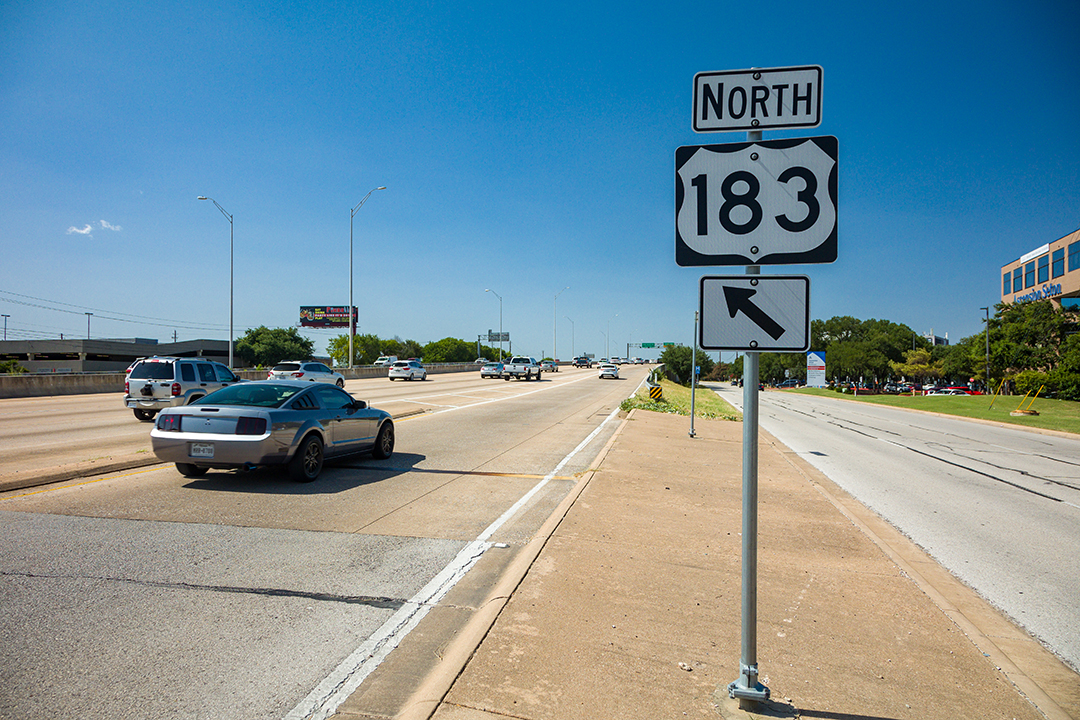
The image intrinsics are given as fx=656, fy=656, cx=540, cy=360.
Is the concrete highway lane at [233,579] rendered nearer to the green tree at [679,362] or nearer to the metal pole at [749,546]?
the metal pole at [749,546]

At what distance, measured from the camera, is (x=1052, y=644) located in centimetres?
466

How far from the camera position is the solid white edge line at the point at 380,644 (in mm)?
3410

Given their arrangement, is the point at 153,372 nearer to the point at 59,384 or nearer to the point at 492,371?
the point at 59,384

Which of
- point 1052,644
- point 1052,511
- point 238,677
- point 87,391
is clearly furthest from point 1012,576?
point 87,391

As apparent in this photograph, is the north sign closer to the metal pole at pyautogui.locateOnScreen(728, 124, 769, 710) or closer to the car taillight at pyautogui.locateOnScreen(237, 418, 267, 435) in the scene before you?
the metal pole at pyautogui.locateOnScreen(728, 124, 769, 710)

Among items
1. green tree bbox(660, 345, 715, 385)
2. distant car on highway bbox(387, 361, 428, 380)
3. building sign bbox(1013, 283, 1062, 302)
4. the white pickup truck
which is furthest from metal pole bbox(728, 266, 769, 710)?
building sign bbox(1013, 283, 1062, 302)

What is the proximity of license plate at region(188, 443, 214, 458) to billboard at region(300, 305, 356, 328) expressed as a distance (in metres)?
134

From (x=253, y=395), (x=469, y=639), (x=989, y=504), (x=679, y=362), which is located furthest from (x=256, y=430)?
(x=679, y=362)

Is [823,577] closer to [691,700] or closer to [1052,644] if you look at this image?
[1052,644]

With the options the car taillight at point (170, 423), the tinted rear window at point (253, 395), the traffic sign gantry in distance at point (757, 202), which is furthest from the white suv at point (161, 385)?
the traffic sign gantry in distance at point (757, 202)

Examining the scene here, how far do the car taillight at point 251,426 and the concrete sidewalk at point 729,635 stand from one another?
14.0 ft

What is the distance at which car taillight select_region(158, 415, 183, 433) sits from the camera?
8.86 m

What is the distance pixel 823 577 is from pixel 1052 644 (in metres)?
1.55

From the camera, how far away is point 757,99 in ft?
11.5
